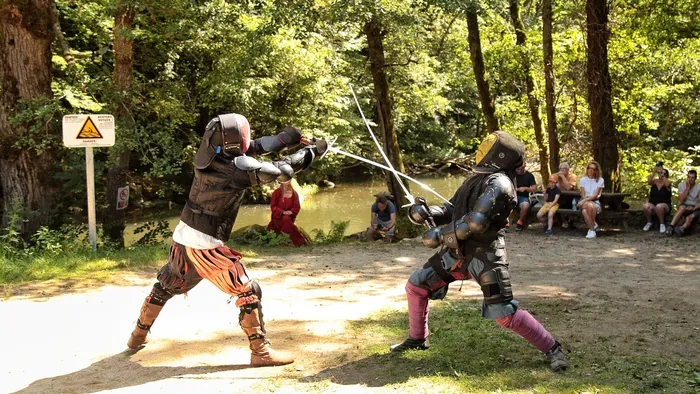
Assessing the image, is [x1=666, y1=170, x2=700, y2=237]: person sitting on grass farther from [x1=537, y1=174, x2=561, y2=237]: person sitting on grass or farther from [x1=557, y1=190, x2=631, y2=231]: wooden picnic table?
[x1=537, y1=174, x2=561, y2=237]: person sitting on grass

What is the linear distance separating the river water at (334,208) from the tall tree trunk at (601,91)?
291 inches

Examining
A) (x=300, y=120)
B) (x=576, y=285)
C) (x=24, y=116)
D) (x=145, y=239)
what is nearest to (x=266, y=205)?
(x=300, y=120)

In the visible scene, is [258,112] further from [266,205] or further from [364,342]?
[364,342]

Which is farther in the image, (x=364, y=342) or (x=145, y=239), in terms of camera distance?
(x=145, y=239)

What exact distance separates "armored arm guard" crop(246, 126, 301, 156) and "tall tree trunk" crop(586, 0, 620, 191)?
972 cm

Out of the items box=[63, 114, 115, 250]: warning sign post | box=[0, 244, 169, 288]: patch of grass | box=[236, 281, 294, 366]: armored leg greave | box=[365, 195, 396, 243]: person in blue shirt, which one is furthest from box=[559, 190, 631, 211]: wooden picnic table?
box=[236, 281, 294, 366]: armored leg greave

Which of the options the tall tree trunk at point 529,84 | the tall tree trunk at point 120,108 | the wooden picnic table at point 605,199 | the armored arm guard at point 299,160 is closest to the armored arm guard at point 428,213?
the armored arm guard at point 299,160

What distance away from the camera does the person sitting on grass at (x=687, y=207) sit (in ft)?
38.7

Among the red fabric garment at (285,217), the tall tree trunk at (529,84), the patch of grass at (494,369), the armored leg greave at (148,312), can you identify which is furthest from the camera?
the tall tree trunk at (529,84)

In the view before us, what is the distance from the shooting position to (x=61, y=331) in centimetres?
657

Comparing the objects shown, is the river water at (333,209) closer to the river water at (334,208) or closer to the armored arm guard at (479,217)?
the river water at (334,208)

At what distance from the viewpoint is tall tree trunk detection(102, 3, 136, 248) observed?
11845 mm

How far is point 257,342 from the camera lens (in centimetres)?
536

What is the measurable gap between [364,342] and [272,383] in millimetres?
1207
